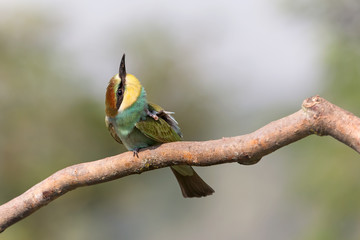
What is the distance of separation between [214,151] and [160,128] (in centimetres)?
75

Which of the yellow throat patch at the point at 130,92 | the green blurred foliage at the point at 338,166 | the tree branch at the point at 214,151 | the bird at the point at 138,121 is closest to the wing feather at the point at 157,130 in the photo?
the bird at the point at 138,121

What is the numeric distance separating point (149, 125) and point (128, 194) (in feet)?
31.3

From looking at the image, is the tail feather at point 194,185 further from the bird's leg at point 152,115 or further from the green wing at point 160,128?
the bird's leg at point 152,115

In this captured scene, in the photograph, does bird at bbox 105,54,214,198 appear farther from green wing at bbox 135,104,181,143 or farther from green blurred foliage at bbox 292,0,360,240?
green blurred foliage at bbox 292,0,360,240

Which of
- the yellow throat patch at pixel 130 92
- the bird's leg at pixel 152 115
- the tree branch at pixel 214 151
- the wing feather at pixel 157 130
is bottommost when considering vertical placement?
the tree branch at pixel 214 151

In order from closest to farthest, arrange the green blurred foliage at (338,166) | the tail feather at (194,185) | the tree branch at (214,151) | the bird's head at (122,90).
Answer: the tree branch at (214,151), the bird's head at (122,90), the tail feather at (194,185), the green blurred foliage at (338,166)

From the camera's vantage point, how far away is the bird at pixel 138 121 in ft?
8.64

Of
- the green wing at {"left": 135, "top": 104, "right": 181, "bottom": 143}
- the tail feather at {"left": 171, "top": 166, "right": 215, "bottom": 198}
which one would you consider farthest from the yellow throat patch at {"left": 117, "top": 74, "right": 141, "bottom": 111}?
the tail feather at {"left": 171, "top": 166, "right": 215, "bottom": 198}

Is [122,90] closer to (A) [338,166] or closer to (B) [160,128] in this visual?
(B) [160,128]

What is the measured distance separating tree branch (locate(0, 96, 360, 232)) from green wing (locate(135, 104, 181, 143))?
0.45 meters

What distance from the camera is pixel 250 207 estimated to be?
11070mm

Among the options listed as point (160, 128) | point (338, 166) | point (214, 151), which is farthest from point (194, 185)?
point (338, 166)

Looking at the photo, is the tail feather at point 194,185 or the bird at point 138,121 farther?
the tail feather at point 194,185

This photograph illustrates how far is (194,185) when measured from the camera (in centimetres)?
277
